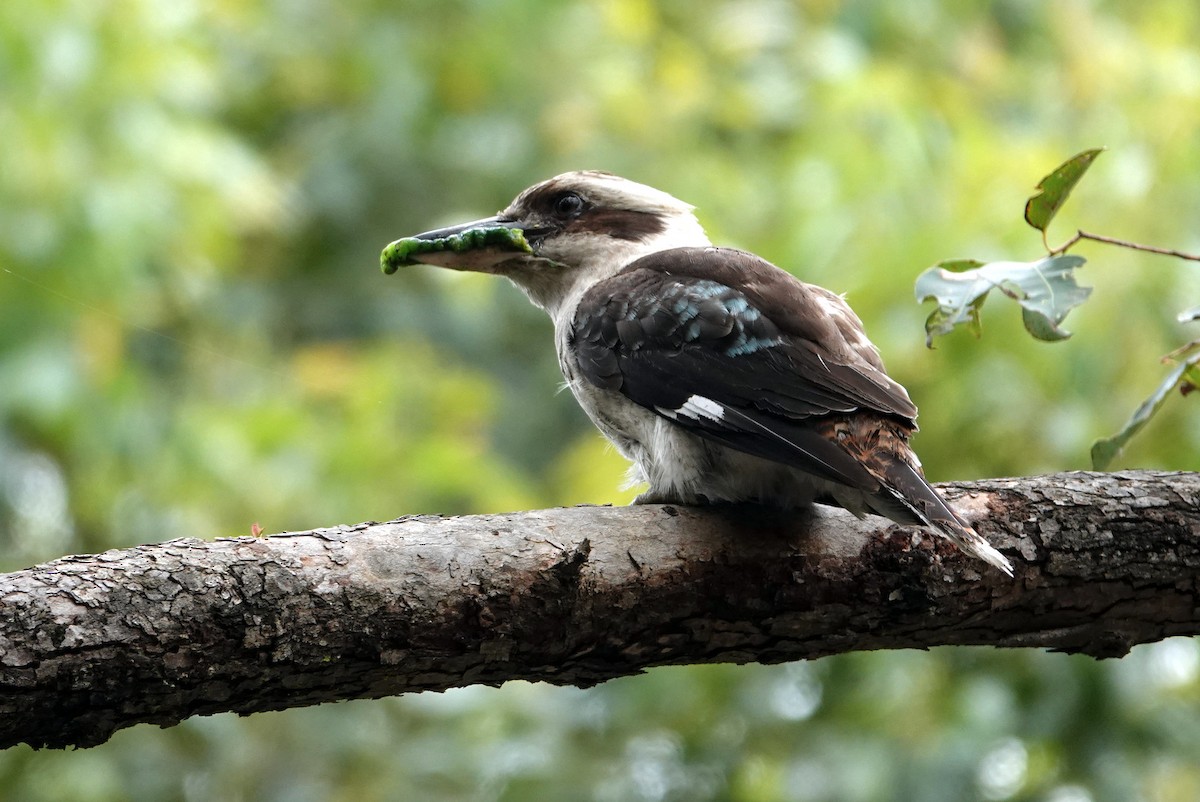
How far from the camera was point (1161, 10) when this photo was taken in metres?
6.41

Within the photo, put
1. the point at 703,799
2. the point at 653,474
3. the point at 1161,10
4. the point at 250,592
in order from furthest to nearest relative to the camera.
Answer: the point at 1161,10 < the point at 703,799 < the point at 653,474 < the point at 250,592

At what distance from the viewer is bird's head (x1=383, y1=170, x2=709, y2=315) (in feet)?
10.2

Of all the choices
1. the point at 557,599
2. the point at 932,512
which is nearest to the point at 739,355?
the point at 932,512

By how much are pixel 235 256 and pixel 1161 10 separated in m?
4.58

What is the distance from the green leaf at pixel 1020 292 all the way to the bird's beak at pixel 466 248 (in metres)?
1.00

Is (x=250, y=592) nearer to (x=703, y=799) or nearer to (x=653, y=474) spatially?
(x=653, y=474)

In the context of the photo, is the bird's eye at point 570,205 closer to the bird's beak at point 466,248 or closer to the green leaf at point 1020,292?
the bird's beak at point 466,248

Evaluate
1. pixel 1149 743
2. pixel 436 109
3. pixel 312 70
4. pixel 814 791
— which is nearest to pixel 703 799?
pixel 814 791

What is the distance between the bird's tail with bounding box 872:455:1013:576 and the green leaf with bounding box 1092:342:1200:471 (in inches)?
17.3

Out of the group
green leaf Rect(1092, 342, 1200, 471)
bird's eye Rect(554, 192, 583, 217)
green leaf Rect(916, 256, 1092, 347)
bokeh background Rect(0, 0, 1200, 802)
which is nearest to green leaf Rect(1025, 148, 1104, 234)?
green leaf Rect(916, 256, 1092, 347)

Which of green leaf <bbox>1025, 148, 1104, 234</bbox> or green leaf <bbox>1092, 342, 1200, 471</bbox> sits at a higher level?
green leaf <bbox>1025, 148, 1104, 234</bbox>

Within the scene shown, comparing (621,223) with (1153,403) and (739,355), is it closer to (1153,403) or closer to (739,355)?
(739,355)

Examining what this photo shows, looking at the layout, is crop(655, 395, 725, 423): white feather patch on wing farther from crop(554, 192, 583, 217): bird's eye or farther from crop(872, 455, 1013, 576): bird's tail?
crop(554, 192, 583, 217): bird's eye

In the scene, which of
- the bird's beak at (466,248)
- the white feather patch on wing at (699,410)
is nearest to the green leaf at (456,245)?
the bird's beak at (466,248)
